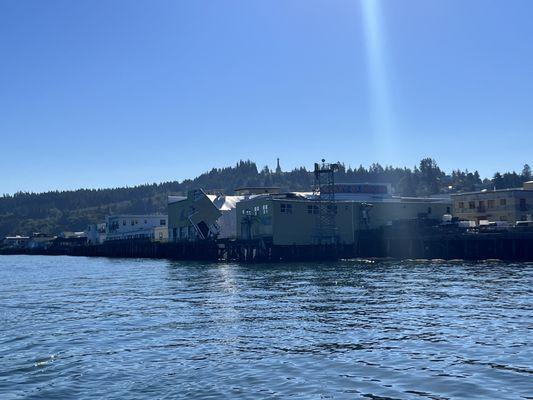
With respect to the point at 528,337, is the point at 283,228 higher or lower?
higher

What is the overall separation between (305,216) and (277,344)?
75.2 m

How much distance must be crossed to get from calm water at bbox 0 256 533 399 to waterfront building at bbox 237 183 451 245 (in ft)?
167

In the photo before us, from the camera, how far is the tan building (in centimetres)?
10688

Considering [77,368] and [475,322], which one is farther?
[475,322]

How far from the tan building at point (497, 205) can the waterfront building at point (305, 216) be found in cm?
568

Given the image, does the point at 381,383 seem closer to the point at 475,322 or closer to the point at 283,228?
the point at 475,322

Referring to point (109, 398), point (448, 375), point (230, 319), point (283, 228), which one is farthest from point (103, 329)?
point (283, 228)

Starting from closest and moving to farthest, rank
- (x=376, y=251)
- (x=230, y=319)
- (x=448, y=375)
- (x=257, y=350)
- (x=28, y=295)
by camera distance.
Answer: (x=448, y=375) < (x=257, y=350) < (x=230, y=319) < (x=28, y=295) < (x=376, y=251)

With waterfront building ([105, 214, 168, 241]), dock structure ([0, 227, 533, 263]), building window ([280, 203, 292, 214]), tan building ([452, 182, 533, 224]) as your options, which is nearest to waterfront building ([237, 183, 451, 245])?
building window ([280, 203, 292, 214])

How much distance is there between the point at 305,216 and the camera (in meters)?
100

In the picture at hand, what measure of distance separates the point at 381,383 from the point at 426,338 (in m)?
7.35

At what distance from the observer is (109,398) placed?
17672 millimetres

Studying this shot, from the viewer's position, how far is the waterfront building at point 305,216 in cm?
9794

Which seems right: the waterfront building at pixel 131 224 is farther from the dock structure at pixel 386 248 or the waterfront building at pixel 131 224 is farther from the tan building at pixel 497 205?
the tan building at pixel 497 205
